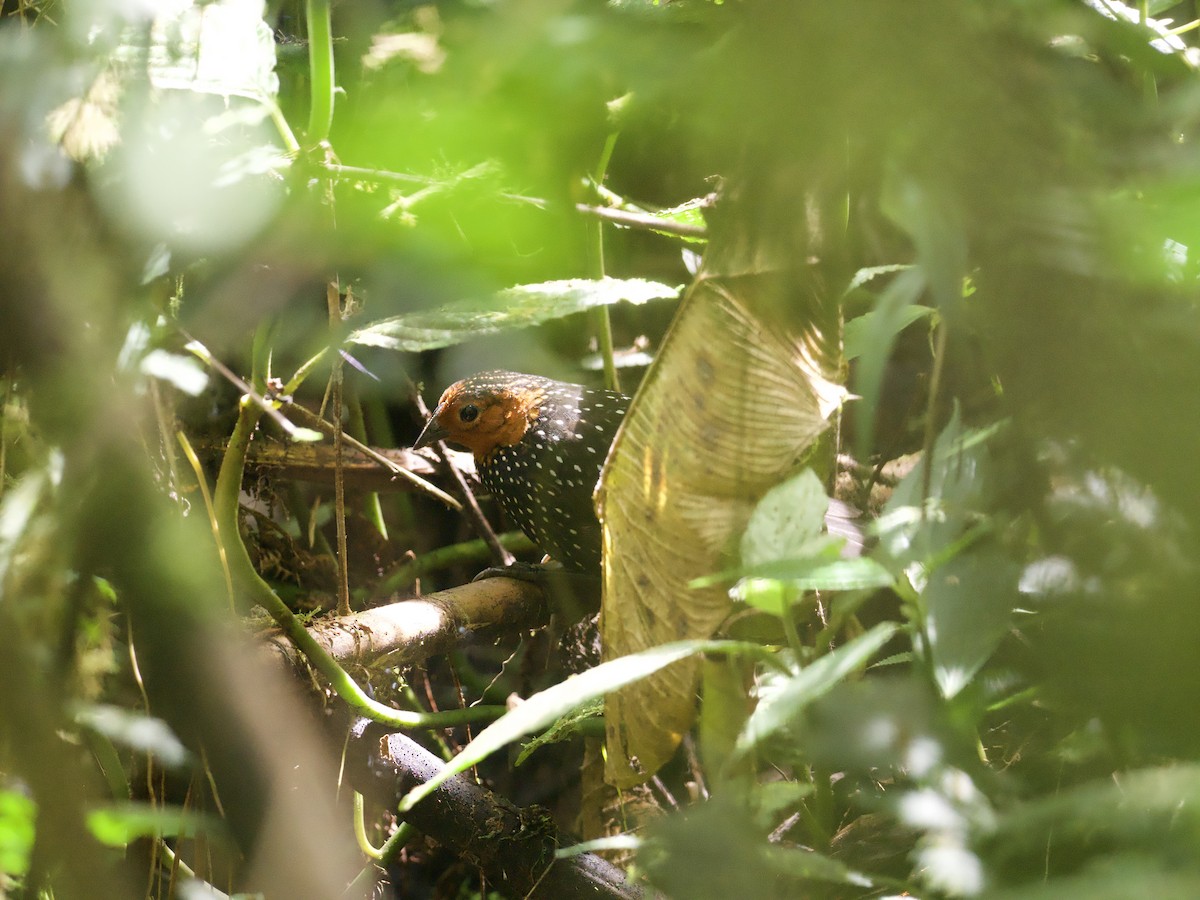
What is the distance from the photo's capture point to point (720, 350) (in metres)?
1.02

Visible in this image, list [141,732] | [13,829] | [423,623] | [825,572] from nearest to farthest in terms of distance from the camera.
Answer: [825,572], [13,829], [141,732], [423,623]

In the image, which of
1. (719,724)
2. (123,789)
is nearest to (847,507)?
(719,724)

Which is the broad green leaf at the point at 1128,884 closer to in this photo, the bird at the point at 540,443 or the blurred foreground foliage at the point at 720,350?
the blurred foreground foliage at the point at 720,350

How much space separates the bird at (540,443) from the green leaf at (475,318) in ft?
3.52

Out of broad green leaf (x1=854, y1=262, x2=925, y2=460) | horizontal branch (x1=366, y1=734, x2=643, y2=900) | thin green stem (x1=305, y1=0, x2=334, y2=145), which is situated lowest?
horizontal branch (x1=366, y1=734, x2=643, y2=900)

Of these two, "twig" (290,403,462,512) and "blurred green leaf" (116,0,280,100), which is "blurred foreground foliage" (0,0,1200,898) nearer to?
"blurred green leaf" (116,0,280,100)

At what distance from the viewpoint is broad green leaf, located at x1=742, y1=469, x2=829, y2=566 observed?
858 mm

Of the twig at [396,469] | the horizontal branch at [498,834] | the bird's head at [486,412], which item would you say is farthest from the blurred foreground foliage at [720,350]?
the bird's head at [486,412]

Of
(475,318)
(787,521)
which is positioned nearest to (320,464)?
(475,318)

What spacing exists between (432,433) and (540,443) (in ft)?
1.01

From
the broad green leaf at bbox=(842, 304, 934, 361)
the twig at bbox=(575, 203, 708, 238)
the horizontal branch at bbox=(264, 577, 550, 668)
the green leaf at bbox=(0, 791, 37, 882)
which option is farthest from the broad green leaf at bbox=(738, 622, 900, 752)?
the horizontal branch at bbox=(264, 577, 550, 668)

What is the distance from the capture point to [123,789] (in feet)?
4.08

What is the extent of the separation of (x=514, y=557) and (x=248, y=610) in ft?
3.60

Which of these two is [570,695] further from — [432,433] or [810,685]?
[432,433]
